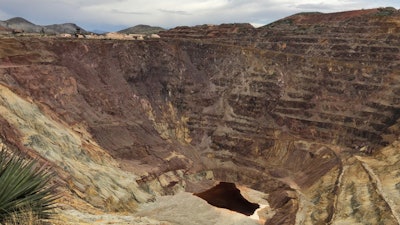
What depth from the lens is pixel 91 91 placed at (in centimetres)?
4378

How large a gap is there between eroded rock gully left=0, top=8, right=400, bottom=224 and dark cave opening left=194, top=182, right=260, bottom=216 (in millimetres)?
911

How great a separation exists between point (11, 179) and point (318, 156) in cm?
3694

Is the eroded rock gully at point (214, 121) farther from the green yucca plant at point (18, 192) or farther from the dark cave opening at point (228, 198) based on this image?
the green yucca plant at point (18, 192)

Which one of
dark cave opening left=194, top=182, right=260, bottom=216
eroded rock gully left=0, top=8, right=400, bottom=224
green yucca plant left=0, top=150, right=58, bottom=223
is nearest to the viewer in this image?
green yucca plant left=0, top=150, right=58, bottom=223

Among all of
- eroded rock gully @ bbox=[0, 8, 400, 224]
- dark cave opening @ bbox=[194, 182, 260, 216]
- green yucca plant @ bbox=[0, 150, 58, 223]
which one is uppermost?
green yucca plant @ bbox=[0, 150, 58, 223]

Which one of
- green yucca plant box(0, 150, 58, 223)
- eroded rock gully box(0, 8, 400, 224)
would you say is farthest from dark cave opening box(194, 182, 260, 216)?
green yucca plant box(0, 150, 58, 223)

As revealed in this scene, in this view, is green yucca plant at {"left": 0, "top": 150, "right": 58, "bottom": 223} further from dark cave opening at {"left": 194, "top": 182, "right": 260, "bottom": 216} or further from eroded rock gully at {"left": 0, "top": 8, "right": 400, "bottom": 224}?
dark cave opening at {"left": 194, "top": 182, "right": 260, "bottom": 216}

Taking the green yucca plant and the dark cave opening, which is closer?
the green yucca plant

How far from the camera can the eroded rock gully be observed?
105ft

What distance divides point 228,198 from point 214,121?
1156 centimetres

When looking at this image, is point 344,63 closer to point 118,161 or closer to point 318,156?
point 318,156

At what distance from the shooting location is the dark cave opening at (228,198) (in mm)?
38938

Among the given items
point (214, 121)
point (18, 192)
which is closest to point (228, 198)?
point (214, 121)

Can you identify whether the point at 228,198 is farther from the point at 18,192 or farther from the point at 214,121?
the point at 18,192
